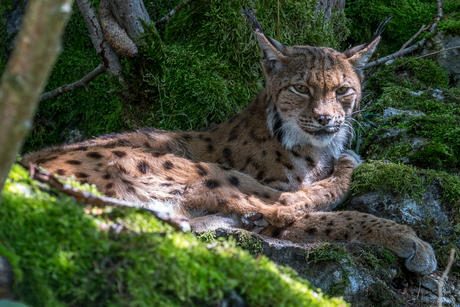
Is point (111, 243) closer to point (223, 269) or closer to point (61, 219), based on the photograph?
point (61, 219)

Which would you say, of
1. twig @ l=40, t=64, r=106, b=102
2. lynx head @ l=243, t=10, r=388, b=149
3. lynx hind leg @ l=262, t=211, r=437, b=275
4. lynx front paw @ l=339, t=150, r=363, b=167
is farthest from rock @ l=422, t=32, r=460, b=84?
twig @ l=40, t=64, r=106, b=102

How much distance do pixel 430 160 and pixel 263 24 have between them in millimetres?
2800

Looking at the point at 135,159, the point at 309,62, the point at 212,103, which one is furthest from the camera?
the point at 212,103

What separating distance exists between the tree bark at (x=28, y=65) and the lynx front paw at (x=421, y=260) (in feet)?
10.9

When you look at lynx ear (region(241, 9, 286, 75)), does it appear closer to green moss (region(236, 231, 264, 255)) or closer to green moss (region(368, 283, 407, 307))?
green moss (region(236, 231, 264, 255))

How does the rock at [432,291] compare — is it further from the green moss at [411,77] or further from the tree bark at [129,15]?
the tree bark at [129,15]

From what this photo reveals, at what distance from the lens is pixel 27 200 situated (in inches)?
72.9

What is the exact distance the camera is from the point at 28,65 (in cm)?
137

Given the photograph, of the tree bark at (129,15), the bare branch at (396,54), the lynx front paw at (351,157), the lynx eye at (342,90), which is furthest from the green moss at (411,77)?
the tree bark at (129,15)

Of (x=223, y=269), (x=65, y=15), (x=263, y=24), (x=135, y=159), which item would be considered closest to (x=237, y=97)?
(x=263, y=24)

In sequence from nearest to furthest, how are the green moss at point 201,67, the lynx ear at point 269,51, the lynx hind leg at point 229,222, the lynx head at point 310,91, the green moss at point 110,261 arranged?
the green moss at point 110,261, the lynx hind leg at point 229,222, the lynx head at point 310,91, the lynx ear at point 269,51, the green moss at point 201,67

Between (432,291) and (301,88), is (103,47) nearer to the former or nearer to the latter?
(301,88)

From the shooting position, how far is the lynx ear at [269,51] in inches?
198

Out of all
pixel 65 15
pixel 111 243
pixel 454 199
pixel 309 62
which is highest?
pixel 65 15
